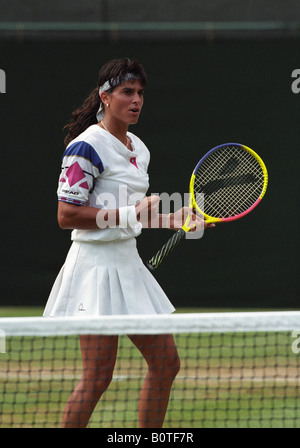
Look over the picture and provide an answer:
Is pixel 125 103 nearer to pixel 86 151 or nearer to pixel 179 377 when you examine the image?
pixel 86 151

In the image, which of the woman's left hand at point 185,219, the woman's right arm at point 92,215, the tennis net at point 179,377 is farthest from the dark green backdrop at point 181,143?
the woman's right arm at point 92,215

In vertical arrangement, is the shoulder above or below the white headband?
below

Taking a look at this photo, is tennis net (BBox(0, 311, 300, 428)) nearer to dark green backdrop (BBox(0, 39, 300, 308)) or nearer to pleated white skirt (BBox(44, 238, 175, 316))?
pleated white skirt (BBox(44, 238, 175, 316))

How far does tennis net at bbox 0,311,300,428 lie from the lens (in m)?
2.53

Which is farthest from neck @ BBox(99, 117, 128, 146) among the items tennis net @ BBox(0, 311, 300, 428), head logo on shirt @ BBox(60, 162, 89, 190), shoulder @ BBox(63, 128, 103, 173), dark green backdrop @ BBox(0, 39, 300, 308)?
dark green backdrop @ BBox(0, 39, 300, 308)

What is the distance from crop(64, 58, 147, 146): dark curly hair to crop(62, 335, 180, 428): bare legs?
0.73m

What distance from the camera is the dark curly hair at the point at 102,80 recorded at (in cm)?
280

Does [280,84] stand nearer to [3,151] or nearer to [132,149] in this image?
[3,151]

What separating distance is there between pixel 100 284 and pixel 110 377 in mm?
285

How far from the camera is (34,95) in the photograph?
6.07 metres

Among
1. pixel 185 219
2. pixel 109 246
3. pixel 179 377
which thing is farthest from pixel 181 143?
pixel 109 246

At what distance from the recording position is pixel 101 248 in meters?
2.73

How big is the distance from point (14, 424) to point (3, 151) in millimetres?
3193

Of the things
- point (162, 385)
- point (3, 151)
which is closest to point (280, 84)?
point (3, 151)
